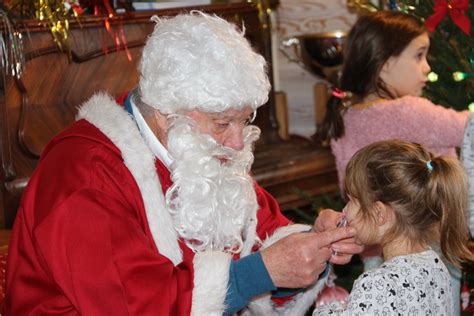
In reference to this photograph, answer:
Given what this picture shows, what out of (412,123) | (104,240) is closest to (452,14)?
(412,123)

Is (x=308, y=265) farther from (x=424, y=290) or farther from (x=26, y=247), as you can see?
(x=26, y=247)

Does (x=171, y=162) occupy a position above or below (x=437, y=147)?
above

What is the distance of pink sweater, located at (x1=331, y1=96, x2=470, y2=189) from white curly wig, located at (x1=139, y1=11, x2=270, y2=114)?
1260 millimetres

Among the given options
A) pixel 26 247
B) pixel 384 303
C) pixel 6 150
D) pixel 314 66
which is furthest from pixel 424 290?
pixel 314 66

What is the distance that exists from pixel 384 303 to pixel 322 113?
326cm

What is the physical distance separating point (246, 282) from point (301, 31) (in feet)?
11.1

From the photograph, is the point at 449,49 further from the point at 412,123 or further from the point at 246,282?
the point at 246,282

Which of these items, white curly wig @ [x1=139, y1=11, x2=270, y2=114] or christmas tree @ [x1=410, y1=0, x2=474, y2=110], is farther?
christmas tree @ [x1=410, y1=0, x2=474, y2=110]

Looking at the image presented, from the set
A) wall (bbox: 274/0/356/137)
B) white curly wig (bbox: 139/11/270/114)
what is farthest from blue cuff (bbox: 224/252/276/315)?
wall (bbox: 274/0/356/137)

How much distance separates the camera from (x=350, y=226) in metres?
2.59

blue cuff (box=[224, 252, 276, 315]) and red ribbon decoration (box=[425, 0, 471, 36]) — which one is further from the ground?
red ribbon decoration (box=[425, 0, 471, 36])

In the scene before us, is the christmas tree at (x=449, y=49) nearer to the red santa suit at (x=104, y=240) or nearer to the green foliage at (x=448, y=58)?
the green foliage at (x=448, y=58)

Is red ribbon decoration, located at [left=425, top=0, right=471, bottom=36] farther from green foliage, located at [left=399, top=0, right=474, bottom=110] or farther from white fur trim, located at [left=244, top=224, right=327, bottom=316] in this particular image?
white fur trim, located at [left=244, top=224, right=327, bottom=316]

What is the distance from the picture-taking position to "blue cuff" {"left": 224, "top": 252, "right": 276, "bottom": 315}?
2.43 meters
